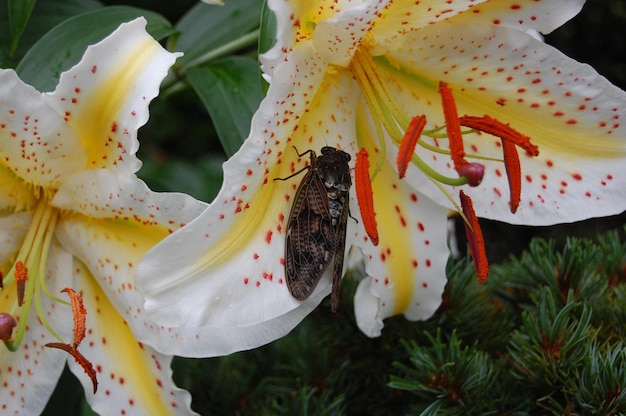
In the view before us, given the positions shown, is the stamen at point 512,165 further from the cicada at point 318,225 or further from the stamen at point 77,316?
the stamen at point 77,316

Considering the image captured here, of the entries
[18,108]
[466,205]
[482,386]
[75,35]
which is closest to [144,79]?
[18,108]

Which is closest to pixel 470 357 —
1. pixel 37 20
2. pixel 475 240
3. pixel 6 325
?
pixel 475 240

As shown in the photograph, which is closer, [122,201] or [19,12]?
[122,201]

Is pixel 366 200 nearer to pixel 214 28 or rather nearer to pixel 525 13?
pixel 525 13

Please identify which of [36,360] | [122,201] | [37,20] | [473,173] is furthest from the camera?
[37,20]

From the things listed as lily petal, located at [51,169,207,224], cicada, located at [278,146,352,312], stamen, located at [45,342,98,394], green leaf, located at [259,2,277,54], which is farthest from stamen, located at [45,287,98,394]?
green leaf, located at [259,2,277,54]

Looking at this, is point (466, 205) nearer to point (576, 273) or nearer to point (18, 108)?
point (576, 273)

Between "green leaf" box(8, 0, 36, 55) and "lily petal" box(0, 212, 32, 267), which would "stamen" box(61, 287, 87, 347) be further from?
"green leaf" box(8, 0, 36, 55)
